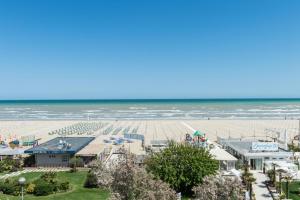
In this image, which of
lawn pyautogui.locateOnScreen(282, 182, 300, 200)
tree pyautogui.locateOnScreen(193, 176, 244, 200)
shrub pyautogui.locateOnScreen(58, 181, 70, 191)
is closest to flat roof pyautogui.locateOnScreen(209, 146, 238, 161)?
lawn pyautogui.locateOnScreen(282, 182, 300, 200)

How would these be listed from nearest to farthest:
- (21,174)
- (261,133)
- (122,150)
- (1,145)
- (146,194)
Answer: (146,194) → (122,150) → (21,174) → (1,145) → (261,133)

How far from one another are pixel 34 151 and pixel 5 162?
2.97 m

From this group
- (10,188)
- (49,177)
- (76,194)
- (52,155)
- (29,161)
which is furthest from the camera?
(29,161)

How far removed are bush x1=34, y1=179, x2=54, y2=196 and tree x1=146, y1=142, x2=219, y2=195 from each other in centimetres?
782

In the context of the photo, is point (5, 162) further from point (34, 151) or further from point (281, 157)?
point (281, 157)

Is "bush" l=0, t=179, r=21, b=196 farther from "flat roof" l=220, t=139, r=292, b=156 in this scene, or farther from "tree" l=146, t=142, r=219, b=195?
"flat roof" l=220, t=139, r=292, b=156

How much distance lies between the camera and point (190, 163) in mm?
25141

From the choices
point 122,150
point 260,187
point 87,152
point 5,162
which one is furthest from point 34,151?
point 122,150

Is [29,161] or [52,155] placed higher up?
[52,155]

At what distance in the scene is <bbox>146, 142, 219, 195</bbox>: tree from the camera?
24641 millimetres

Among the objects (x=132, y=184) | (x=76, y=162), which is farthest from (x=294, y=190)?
(x=76, y=162)

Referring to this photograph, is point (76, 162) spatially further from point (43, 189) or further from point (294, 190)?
point (294, 190)

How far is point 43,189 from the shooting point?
85.4ft

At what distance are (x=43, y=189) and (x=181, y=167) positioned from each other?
1055 cm
